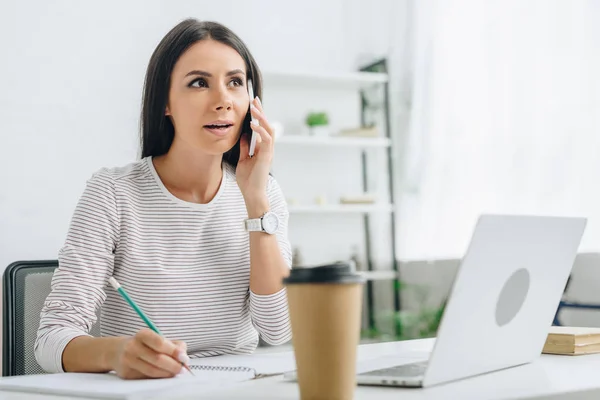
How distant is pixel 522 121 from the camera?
3641 millimetres

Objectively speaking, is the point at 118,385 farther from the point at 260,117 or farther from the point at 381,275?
the point at 381,275

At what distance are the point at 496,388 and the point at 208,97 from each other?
85 centimetres

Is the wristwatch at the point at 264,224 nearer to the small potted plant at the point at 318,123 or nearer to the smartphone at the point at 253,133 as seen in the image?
the smartphone at the point at 253,133

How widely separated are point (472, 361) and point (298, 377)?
0.25 m

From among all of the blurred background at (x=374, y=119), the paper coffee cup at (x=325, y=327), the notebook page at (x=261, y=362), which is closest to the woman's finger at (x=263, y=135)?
the notebook page at (x=261, y=362)

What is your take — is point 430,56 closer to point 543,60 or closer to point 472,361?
point 543,60

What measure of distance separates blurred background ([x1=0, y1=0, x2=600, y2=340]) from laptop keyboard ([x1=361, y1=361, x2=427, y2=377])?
212cm

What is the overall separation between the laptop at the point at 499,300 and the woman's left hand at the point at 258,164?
0.63 metres

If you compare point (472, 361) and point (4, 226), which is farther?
→ point (4, 226)

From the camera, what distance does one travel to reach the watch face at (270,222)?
147 cm

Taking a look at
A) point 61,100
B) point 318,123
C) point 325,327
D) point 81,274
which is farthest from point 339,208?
point 325,327

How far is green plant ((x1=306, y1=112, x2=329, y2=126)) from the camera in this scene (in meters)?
3.86

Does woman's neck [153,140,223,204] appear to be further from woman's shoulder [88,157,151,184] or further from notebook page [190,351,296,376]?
notebook page [190,351,296,376]

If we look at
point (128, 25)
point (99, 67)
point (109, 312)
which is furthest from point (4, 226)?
point (109, 312)
